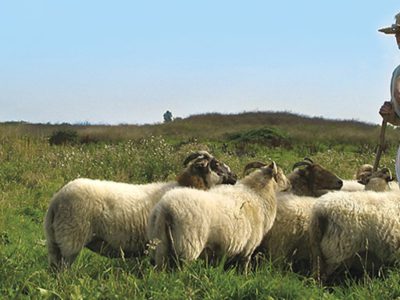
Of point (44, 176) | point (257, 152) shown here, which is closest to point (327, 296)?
point (44, 176)

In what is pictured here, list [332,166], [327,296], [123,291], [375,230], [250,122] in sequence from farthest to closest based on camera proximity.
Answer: [250,122]
[332,166]
[375,230]
[327,296]
[123,291]

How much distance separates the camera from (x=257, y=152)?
25812 millimetres

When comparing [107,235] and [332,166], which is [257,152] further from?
[107,235]

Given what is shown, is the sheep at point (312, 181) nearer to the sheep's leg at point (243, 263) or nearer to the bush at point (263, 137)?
the sheep's leg at point (243, 263)

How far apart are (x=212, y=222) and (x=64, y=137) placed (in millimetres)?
22332

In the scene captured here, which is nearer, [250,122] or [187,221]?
[187,221]

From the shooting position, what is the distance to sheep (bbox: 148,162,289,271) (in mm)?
7660

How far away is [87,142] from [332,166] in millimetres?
13476

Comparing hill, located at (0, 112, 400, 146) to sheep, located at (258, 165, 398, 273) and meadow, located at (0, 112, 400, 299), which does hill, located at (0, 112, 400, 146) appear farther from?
sheep, located at (258, 165, 398, 273)

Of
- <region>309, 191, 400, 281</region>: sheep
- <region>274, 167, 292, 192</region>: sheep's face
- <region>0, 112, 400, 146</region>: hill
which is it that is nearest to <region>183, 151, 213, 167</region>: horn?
<region>274, 167, 292, 192</region>: sheep's face

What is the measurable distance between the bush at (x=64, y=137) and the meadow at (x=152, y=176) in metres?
0.26

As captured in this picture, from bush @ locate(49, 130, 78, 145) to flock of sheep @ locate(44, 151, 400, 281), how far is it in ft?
65.5

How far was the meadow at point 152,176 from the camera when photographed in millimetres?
6703

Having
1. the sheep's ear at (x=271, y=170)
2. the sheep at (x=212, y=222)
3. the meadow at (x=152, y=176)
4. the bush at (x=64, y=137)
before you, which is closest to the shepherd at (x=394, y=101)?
the meadow at (x=152, y=176)
